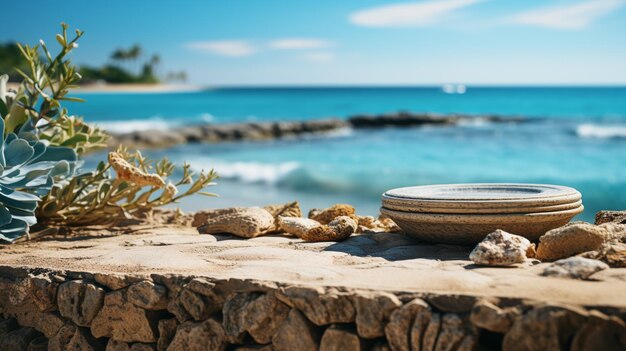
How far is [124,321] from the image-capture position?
322cm

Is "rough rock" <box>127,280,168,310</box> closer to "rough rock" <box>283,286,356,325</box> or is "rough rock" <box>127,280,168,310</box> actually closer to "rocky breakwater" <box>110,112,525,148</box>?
"rough rock" <box>283,286,356,325</box>

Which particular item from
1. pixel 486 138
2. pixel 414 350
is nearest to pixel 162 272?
pixel 414 350

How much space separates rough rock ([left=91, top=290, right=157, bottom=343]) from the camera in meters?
3.18

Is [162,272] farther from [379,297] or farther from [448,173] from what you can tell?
[448,173]

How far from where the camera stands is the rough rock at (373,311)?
8.60 feet

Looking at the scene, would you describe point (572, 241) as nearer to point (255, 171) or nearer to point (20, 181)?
point (20, 181)

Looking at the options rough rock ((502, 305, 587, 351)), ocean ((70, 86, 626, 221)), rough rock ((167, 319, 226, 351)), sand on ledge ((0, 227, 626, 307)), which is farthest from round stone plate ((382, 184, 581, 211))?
ocean ((70, 86, 626, 221))

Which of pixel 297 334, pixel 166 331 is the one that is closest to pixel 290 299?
pixel 297 334

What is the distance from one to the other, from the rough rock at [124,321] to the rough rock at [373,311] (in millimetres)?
1085

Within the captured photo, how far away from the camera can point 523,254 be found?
307 centimetres

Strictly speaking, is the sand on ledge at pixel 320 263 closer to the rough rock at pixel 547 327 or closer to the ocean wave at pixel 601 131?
the rough rock at pixel 547 327

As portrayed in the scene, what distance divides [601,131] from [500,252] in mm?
21428

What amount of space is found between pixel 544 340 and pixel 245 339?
1301mm

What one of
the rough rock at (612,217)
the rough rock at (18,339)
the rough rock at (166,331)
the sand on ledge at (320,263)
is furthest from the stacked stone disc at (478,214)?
the rough rock at (18,339)
